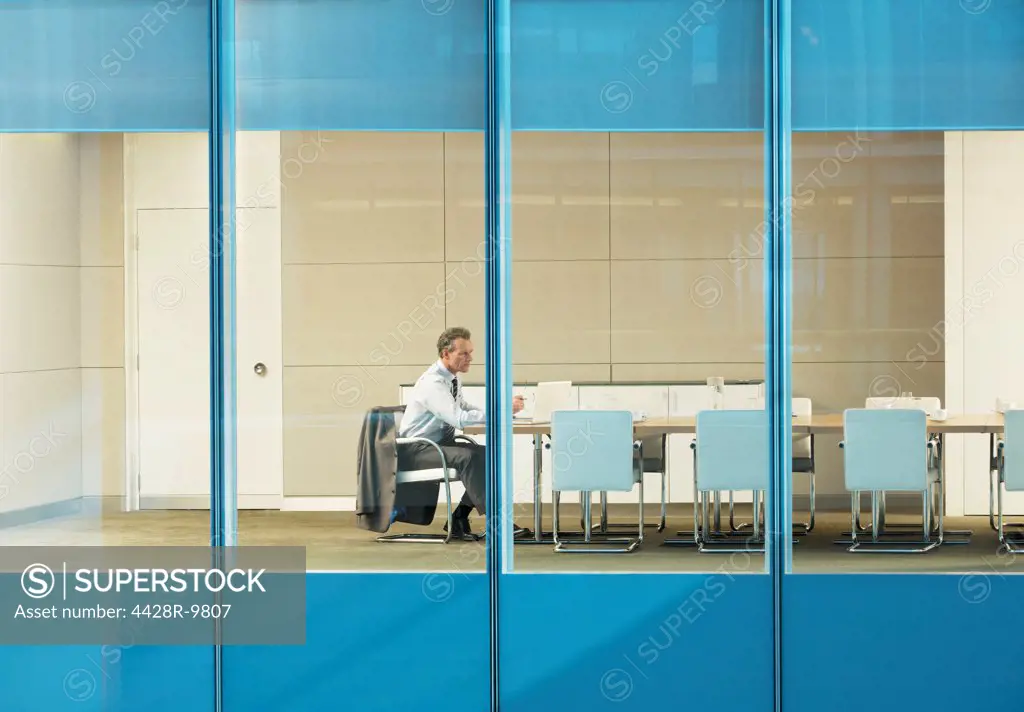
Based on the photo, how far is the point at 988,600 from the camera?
5.67m

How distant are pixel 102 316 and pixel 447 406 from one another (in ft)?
5.67

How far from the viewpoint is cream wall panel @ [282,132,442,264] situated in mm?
5840

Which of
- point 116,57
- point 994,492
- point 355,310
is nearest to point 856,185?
point 994,492

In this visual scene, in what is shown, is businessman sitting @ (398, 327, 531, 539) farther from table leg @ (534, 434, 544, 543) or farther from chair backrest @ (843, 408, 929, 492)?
chair backrest @ (843, 408, 929, 492)

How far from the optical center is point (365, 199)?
19.3ft

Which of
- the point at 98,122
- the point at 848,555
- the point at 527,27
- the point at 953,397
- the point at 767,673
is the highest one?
the point at 527,27

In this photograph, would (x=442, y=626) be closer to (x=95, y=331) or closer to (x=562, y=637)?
(x=562, y=637)

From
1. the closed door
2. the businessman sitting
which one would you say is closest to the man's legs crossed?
the businessman sitting

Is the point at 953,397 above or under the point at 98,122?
under

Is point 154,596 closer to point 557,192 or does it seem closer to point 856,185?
point 557,192

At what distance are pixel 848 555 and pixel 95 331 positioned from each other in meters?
3.73

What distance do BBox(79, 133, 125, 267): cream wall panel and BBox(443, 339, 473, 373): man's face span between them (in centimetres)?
166

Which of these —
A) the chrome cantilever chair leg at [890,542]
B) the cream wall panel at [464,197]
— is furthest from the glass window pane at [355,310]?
the chrome cantilever chair leg at [890,542]

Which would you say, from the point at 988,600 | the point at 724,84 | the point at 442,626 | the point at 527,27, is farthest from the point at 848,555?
the point at 527,27
